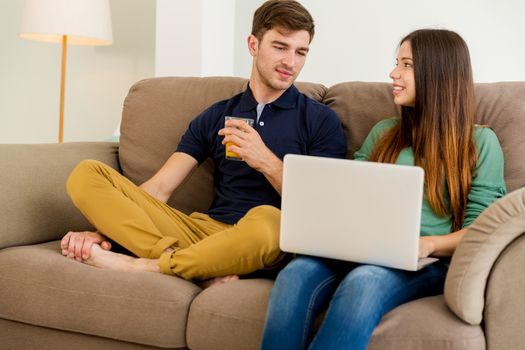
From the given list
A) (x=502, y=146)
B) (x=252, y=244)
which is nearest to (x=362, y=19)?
(x=502, y=146)

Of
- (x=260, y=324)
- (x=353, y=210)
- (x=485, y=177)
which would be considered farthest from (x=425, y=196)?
(x=260, y=324)

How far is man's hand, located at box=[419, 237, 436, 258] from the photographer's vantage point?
169 centimetres

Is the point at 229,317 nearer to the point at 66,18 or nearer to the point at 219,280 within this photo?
the point at 219,280

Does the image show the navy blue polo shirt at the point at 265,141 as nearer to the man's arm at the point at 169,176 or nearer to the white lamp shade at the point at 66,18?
the man's arm at the point at 169,176

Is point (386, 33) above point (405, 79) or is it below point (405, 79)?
above

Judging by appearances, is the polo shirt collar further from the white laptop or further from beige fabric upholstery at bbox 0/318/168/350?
beige fabric upholstery at bbox 0/318/168/350

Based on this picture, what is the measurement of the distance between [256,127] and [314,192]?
28.8 inches

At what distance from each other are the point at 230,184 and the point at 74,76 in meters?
2.57

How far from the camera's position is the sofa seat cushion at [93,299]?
1793 mm

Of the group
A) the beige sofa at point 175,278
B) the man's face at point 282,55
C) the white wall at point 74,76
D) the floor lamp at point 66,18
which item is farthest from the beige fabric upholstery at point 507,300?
the white wall at point 74,76

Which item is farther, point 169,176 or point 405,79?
point 169,176

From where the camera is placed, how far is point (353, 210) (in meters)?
1.54

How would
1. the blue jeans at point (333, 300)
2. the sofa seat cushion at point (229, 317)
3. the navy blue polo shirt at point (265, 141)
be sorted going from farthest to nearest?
the navy blue polo shirt at point (265, 141) → the sofa seat cushion at point (229, 317) → the blue jeans at point (333, 300)

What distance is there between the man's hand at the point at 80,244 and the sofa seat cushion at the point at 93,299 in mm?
40
